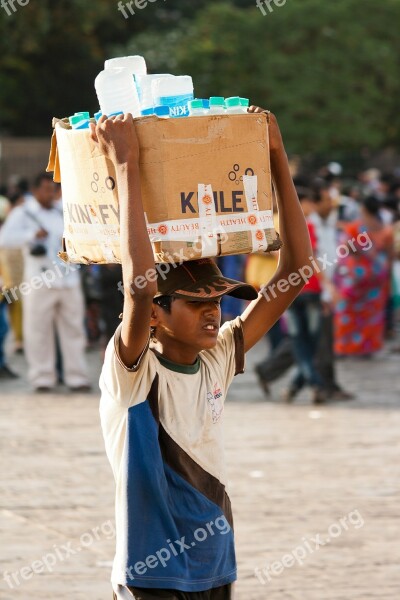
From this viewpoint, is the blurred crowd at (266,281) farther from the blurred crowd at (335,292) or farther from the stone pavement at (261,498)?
the stone pavement at (261,498)

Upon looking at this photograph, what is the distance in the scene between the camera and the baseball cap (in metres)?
4.10

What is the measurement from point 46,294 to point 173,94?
30.4 feet

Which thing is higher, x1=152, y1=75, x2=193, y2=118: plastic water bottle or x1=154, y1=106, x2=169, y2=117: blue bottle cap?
x1=152, y1=75, x2=193, y2=118: plastic water bottle

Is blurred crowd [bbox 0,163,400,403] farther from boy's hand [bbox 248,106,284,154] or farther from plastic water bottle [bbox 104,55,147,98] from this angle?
plastic water bottle [bbox 104,55,147,98]

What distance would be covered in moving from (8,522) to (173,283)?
3938mm

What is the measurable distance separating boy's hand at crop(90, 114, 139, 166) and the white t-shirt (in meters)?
0.56

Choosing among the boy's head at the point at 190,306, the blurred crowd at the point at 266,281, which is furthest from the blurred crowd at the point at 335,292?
the boy's head at the point at 190,306

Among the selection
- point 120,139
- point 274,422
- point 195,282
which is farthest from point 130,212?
point 274,422

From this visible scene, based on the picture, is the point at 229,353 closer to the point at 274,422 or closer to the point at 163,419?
the point at 163,419

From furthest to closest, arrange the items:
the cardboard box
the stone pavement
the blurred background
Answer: the blurred background
the stone pavement
the cardboard box

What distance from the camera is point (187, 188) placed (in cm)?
393

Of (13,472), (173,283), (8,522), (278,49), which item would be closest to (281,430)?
(13,472)

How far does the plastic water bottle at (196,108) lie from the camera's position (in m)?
3.93

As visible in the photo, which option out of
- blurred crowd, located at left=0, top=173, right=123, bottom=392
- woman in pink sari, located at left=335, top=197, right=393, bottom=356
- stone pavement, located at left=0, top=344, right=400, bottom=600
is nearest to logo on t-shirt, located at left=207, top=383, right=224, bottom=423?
stone pavement, located at left=0, top=344, right=400, bottom=600
